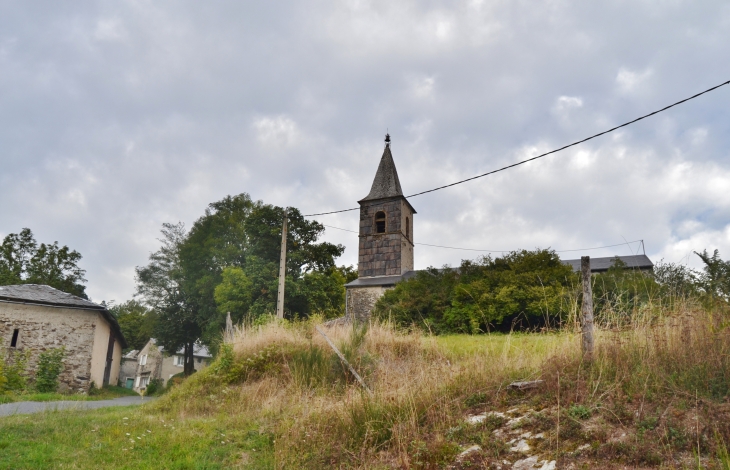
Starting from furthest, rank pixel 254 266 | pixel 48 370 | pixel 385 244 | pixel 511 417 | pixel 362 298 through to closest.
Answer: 1. pixel 385 244
2. pixel 362 298
3. pixel 254 266
4. pixel 48 370
5. pixel 511 417

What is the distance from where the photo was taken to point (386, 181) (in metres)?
34.5

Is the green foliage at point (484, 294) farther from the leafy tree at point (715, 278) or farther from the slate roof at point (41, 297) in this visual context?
the slate roof at point (41, 297)

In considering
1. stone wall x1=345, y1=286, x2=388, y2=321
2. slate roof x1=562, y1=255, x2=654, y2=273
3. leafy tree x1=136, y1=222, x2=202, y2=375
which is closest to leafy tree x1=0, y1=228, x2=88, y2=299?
leafy tree x1=136, y1=222, x2=202, y2=375

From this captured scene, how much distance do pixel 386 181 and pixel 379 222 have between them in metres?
2.98

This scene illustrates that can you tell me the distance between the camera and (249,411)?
8.12 metres

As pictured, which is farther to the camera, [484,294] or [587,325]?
[484,294]

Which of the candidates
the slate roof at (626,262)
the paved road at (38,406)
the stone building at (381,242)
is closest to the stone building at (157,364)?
the stone building at (381,242)

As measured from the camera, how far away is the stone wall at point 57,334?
19.1m

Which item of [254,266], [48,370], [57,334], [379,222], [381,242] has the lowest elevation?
[48,370]

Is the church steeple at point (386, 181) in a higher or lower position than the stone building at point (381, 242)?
higher

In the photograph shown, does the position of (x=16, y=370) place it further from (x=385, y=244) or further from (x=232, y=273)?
(x=385, y=244)

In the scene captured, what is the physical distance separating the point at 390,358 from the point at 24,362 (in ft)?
53.0


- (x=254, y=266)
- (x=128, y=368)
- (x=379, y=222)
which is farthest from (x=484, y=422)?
(x=128, y=368)

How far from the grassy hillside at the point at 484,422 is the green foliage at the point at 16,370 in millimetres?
11222
